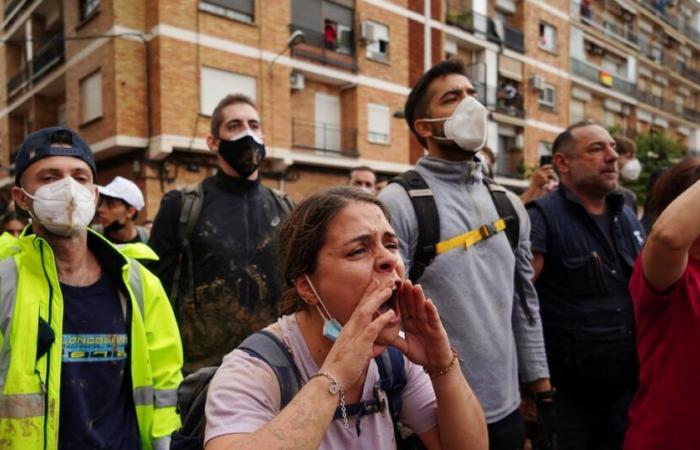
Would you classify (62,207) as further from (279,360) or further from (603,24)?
(603,24)

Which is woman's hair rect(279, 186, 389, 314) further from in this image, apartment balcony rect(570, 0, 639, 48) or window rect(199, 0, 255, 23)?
apartment balcony rect(570, 0, 639, 48)

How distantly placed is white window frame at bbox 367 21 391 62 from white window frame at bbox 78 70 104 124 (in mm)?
8408

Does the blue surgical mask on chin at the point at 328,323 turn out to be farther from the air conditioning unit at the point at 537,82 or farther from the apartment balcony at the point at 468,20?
the air conditioning unit at the point at 537,82

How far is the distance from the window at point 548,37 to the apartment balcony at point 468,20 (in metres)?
3.54

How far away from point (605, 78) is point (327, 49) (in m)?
18.0

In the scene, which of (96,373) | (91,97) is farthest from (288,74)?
(96,373)

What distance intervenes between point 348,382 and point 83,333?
1404mm

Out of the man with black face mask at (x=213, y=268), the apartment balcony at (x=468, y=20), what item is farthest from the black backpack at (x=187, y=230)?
the apartment balcony at (x=468, y=20)

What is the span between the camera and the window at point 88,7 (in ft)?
53.0

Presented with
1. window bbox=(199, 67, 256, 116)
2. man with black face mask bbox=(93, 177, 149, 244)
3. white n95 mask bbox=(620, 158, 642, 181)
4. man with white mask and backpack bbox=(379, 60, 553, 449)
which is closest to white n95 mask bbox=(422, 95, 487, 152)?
man with white mask and backpack bbox=(379, 60, 553, 449)

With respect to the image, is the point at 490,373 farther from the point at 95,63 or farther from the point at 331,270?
the point at 95,63

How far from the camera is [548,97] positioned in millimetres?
27453

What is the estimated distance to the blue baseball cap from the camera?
2.60 m

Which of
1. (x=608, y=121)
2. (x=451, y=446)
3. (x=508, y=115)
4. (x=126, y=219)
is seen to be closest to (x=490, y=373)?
(x=451, y=446)
